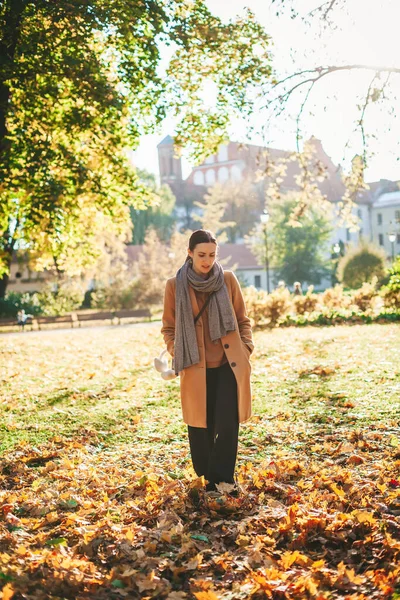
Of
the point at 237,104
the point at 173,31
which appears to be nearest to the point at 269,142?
the point at 237,104

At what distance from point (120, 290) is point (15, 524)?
36321 mm

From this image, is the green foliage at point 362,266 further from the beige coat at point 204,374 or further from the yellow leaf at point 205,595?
the yellow leaf at point 205,595

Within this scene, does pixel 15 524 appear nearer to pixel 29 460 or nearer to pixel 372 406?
pixel 29 460

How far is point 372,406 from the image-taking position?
28.1 ft

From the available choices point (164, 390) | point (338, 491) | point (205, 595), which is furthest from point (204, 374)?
point (164, 390)

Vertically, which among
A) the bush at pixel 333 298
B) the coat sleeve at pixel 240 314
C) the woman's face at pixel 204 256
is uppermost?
the woman's face at pixel 204 256

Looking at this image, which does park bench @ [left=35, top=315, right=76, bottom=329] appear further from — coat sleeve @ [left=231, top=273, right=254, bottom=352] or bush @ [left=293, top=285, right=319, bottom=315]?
coat sleeve @ [left=231, top=273, right=254, bottom=352]

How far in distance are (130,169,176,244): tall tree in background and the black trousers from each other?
196 ft

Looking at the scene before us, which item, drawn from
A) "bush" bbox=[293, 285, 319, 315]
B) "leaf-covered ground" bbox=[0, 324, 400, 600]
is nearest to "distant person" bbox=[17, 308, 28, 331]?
"bush" bbox=[293, 285, 319, 315]

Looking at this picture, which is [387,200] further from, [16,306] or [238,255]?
[16,306]

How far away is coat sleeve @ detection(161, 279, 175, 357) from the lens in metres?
5.11

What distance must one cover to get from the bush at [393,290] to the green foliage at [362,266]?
72.7ft

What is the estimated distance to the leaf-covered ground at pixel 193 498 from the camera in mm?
Result: 3867

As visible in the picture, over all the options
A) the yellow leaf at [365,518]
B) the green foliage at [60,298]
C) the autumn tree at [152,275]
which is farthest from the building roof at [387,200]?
the yellow leaf at [365,518]
